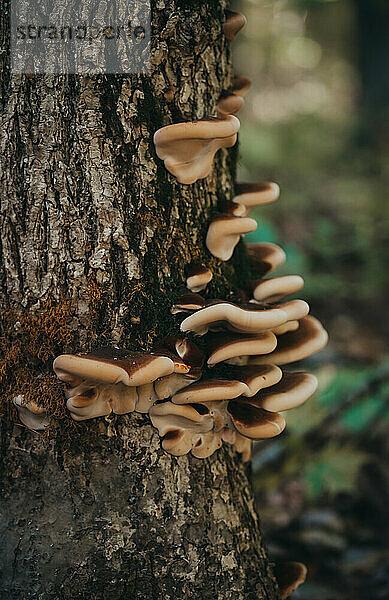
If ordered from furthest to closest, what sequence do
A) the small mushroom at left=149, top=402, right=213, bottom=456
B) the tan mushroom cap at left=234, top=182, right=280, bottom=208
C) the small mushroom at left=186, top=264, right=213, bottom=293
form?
1. the tan mushroom cap at left=234, top=182, right=280, bottom=208
2. the small mushroom at left=186, top=264, right=213, bottom=293
3. the small mushroom at left=149, top=402, right=213, bottom=456

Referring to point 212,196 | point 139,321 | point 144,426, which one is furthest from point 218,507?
point 212,196

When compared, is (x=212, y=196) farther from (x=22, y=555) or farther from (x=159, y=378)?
(x=22, y=555)

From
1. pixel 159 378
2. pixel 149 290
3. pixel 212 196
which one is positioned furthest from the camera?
pixel 212 196

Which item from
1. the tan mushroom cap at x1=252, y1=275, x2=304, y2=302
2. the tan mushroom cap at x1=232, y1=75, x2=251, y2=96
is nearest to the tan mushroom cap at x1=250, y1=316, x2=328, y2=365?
the tan mushroom cap at x1=252, y1=275, x2=304, y2=302

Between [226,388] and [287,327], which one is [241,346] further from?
[287,327]

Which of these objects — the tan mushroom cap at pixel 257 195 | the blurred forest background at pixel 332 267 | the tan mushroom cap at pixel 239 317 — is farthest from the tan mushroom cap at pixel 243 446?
the blurred forest background at pixel 332 267

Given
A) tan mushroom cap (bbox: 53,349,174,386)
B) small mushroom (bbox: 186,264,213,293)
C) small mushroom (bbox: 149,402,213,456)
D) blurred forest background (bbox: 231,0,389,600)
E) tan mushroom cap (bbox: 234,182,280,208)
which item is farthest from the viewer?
blurred forest background (bbox: 231,0,389,600)

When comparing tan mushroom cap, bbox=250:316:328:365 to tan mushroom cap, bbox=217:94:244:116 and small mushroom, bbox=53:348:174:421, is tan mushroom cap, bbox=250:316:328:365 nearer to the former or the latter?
small mushroom, bbox=53:348:174:421
